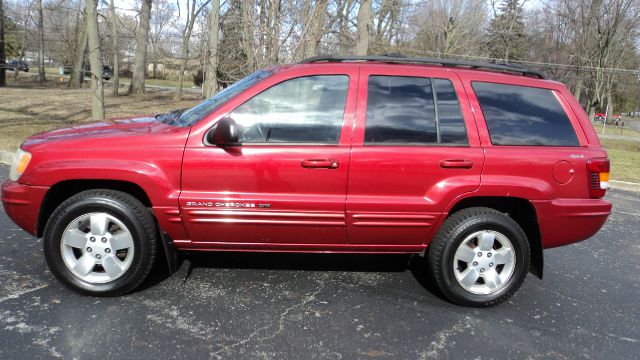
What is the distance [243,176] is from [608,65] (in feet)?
146

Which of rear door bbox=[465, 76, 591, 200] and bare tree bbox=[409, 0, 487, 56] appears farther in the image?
bare tree bbox=[409, 0, 487, 56]

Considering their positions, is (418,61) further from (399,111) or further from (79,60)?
(79,60)

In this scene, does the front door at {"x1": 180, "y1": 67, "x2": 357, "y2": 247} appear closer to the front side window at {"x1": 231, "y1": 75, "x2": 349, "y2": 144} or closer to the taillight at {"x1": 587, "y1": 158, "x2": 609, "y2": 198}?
the front side window at {"x1": 231, "y1": 75, "x2": 349, "y2": 144}

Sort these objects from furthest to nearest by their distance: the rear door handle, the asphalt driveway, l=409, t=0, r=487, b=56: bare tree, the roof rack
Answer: l=409, t=0, r=487, b=56: bare tree, the roof rack, the rear door handle, the asphalt driveway

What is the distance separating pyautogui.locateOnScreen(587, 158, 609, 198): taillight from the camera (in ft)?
11.7

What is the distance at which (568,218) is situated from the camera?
3.57 metres

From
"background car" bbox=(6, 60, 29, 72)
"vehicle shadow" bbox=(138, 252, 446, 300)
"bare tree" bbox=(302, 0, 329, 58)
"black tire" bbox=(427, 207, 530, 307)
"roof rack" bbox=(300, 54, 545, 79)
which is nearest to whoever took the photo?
"black tire" bbox=(427, 207, 530, 307)

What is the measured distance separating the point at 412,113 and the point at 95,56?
9.26 m

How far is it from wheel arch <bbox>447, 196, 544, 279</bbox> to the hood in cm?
226

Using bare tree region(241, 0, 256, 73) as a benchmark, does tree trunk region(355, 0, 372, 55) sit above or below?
above

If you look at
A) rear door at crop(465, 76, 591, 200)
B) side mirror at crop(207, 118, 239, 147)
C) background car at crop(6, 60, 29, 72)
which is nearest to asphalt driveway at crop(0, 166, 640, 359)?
rear door at crop(465, 76, 591, 200)

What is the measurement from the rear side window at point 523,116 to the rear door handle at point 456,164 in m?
0.28

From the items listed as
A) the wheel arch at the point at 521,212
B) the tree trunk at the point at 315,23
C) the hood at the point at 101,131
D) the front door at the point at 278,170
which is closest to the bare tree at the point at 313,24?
the tree trunk at the point at 315,23

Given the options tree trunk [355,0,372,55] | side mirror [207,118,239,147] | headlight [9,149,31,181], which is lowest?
headlight [9,149,31,181]
